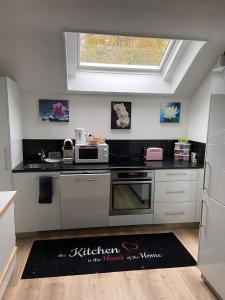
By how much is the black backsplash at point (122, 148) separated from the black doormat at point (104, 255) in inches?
43.5

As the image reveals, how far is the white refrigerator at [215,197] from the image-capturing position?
5.62 feet

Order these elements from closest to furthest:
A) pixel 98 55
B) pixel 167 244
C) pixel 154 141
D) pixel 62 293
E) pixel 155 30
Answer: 1. pixel 62 293
2. pixel 155 30
3. pixel 167 244
4. pixel 98 55
5. pixel 154 141

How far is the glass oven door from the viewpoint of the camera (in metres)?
2.78

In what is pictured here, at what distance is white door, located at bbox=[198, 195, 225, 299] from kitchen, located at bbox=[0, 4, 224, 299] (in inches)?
→ 17.3

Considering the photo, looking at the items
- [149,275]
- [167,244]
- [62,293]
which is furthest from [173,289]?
[62,293]

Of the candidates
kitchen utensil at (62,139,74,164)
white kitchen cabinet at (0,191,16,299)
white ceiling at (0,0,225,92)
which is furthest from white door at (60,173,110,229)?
white ceiling at (0,0,225,92)

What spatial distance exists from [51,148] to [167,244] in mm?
1974

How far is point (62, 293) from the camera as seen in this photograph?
A: 1887 mm

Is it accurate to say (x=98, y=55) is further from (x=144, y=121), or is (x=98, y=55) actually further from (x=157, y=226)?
(x=157, y=226)

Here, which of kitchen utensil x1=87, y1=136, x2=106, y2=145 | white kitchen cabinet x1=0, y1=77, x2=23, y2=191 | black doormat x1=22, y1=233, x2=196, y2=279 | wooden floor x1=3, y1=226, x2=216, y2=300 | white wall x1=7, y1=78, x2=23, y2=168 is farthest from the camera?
kitchen utensil x1=87, y1=136, x2=106, y2=145

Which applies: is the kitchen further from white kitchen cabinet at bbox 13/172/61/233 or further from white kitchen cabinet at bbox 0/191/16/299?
white kitchen cabinet at bbox 0/191/16/299

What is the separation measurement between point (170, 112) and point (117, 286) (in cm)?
241

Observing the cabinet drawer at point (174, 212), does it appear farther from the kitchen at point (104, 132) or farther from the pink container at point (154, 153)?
the pink container at point (154, 153)

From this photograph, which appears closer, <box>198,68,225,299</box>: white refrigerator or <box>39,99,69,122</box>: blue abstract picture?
<box>198,68,225,299</box>: white refrigerator
